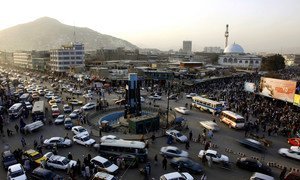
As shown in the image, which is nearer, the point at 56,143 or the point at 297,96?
the point at 56,143

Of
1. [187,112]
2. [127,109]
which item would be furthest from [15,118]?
[187,112]

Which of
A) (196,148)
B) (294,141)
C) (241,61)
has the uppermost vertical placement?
(241,61)

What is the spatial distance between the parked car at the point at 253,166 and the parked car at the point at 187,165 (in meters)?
3.22

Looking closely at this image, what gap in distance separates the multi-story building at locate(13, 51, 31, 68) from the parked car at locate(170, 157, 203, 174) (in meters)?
103

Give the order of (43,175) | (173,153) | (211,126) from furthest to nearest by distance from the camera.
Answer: (211,126) → (173,153) → (43,175)

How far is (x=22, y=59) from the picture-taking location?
111812 millimetres

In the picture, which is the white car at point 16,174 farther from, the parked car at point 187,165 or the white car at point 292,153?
the white car at point 292,153

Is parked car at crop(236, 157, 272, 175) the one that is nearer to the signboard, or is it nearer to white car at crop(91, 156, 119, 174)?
white car at crop(91, 156, 119, 174)

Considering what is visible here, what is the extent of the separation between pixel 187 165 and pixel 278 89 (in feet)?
84.0

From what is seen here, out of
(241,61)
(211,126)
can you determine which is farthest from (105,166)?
(241,61)

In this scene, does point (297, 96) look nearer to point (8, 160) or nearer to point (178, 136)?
point (178, 136)

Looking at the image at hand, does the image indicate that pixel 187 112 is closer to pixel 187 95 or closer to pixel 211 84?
pixel 187 95

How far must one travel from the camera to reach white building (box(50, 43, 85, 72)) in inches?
3218

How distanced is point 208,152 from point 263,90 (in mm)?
Result: 24925
